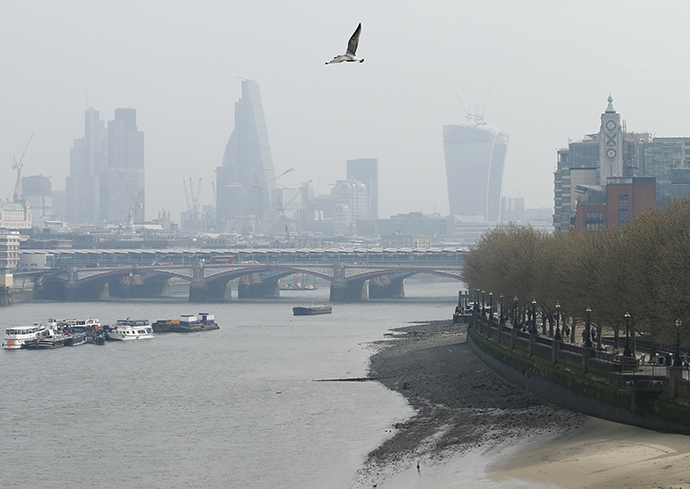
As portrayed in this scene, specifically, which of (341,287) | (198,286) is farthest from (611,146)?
(198,286)

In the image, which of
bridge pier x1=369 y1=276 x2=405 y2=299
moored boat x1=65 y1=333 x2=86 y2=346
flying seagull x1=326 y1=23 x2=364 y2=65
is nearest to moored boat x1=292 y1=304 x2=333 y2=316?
moored boat x1=65 y1=333 x2=86 y2=346

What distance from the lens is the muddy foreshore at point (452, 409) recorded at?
42.5 meters

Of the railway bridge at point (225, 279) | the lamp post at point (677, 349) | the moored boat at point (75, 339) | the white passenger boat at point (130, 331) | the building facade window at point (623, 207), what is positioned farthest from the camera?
the railway bridge at point (225, 279)

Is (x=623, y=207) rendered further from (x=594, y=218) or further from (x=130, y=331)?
(x=130, y=331)

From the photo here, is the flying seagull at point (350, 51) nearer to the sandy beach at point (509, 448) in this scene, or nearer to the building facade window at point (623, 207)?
the sandy beach at point (509, 448)

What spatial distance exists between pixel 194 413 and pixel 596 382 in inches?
870

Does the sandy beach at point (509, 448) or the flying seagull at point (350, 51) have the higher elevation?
the flying seagull at point (350, 51)

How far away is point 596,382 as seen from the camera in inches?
1720

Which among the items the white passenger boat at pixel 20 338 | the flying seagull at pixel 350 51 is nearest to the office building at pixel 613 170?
the white passenger boat at pixel 20 338

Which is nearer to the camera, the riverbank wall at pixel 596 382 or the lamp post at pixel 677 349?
the riverbank wall at pixel 596 382

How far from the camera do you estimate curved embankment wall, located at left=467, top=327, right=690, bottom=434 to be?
37656 millimetres

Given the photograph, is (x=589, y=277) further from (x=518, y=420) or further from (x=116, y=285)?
(x=116, y=285)

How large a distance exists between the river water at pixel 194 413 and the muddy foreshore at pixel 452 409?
4.64 feet

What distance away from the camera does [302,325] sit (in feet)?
383
